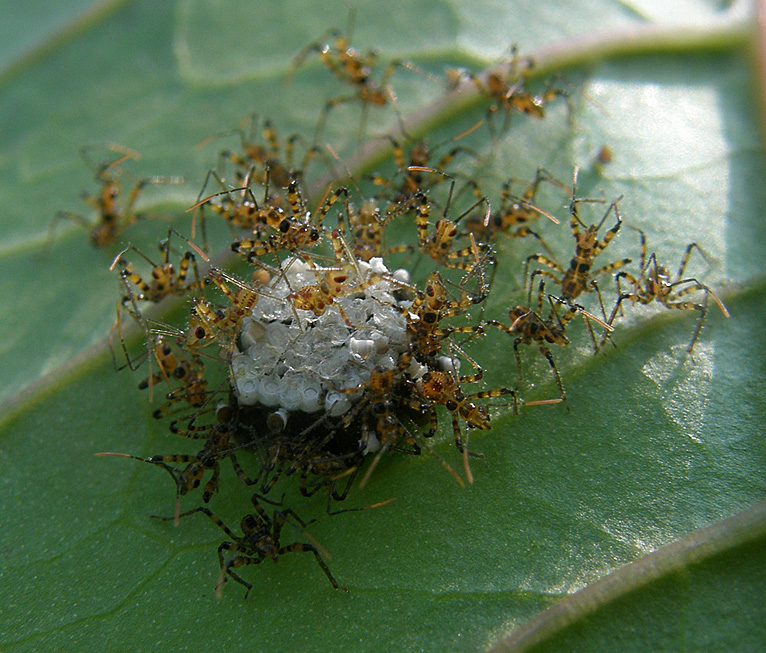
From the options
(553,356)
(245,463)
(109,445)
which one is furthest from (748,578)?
(109,445)

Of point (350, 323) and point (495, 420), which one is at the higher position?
point (350, 323)

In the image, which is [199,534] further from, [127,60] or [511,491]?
[127,60]

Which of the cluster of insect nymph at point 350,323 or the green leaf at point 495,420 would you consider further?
the cluster of insect nymph at point 350,323

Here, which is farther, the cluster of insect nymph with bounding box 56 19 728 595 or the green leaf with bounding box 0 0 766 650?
the cluster of insect nymph with bounding box 56 19 728 595
